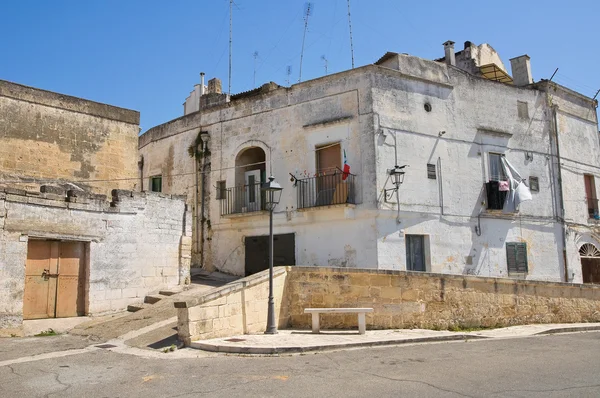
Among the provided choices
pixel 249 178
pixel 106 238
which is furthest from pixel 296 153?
pixel 106 238

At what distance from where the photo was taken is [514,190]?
18.6m

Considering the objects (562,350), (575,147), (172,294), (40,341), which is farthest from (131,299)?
(575,147)

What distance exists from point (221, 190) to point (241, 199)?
1.07 m

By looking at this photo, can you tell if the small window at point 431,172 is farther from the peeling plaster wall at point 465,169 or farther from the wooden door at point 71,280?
the wooden door at point 71,280

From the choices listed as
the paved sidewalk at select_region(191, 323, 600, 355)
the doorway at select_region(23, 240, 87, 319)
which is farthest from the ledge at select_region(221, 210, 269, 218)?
the paved sidewalk at select_region(191, 323, 600, 355)

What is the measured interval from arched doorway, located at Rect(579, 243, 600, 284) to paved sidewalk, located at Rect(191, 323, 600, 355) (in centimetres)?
904

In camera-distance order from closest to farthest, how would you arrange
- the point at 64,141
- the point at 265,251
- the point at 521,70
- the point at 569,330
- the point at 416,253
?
the point at 569,330 → the point at 64,141 → the point at 416,253 → the point at 265,251 → the point at 521,70

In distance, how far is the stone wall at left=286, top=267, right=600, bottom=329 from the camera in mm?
11742

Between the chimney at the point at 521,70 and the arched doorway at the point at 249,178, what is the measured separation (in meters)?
11.1

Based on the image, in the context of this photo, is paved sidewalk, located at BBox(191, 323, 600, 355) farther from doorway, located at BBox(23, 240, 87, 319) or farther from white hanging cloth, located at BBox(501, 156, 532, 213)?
white hanging cloth, located at BBox(501, 156, 532, 213)

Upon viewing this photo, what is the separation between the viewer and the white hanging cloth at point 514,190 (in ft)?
60.4

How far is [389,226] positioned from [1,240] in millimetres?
10687

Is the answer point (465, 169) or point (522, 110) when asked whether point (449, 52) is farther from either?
point (465, 169)

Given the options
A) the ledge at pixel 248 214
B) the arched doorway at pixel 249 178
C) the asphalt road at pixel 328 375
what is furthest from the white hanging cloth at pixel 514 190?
the asphalt road at pixel 328 375
